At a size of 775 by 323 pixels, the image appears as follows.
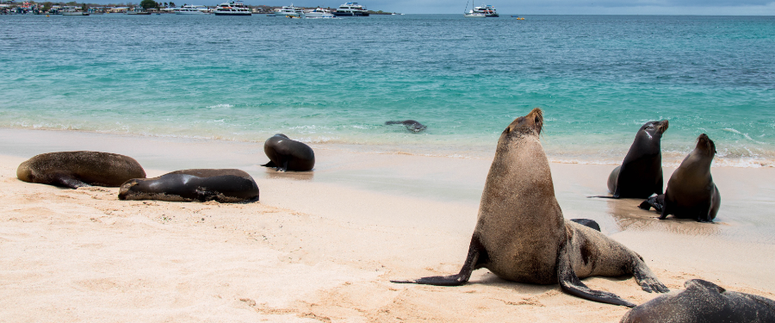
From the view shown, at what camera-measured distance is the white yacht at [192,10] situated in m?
133

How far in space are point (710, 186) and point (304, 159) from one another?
17.1 feet

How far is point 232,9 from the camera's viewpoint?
119812mm

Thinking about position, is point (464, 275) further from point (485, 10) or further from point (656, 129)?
point (485, 10)

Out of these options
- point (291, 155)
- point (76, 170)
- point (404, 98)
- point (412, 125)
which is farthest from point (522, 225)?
point (404, 98)

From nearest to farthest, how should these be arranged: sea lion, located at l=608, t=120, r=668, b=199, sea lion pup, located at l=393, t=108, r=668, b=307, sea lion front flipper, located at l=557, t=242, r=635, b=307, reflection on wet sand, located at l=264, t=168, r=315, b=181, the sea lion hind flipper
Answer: sea lion front flipper, located at l=557, t=242, r=635, b=307, sea lion pup, located at l=393, t=108, r=668, b=307, the sea lion hind flipper, sea lion, located at l=608, t=120, r=668, b=199, reflection on wet sand, located at l=264, t=168, r=315, b=181

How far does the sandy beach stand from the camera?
2.77 meters

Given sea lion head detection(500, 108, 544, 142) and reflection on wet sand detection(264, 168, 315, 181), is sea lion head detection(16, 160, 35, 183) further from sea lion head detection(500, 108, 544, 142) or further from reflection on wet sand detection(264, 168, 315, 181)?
sea lion head detection(500, 108, 544, 142)

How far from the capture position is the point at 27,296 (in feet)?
8.52

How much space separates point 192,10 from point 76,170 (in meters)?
142

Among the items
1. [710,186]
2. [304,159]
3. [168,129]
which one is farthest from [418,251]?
[168,129]

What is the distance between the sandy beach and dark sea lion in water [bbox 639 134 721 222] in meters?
0.18

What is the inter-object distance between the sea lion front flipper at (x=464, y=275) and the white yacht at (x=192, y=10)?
462ft

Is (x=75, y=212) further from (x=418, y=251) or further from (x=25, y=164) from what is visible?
(x=418, y=251)

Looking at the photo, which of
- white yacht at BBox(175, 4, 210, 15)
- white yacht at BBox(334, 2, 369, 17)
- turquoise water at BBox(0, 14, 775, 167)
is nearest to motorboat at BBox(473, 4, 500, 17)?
white yacht at BBox(334, 2, 369, 17)
